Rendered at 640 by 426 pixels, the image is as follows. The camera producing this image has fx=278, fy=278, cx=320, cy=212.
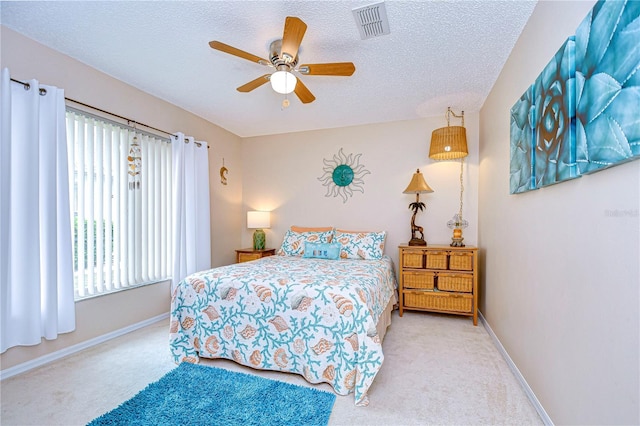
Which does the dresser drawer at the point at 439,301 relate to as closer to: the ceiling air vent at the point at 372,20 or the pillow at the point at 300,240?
the pillow at the point at 300,240

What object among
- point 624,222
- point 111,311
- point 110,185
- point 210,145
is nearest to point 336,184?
point 210,145

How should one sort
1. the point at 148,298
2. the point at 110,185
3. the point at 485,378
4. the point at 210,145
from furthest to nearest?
the point at 210,145
the point at 148,298
the point at 110,185
the point at 485,378

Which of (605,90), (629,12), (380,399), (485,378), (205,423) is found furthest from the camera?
(485,378)

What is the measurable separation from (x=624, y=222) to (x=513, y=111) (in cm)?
140

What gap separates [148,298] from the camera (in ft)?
10.00

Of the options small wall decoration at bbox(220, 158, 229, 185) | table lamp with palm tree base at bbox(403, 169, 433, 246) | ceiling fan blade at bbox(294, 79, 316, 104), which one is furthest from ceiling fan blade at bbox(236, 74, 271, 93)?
table lamp with palm tree base at bbox(403, 169, 433, 246)

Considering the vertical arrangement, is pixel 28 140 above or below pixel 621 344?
above

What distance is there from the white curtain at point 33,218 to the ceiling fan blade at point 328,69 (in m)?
1.96

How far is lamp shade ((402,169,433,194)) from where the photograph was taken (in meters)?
3.42

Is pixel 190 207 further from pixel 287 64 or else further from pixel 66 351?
pixel 287 64

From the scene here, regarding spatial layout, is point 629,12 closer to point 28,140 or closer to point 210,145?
point 28,140

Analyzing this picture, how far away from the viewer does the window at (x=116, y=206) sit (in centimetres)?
244

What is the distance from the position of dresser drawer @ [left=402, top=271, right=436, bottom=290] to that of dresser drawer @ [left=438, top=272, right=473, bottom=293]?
0.10m

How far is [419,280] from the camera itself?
3275 millimetres
